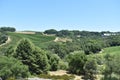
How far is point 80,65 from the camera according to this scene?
6438 cm

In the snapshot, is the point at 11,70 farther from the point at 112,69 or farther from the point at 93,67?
the point at 112,69

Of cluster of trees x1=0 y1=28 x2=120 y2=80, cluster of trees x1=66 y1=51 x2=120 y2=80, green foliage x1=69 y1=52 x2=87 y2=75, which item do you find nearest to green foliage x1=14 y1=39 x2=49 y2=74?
cluster of trees x1=0 y1=28 x2=120 y2=80

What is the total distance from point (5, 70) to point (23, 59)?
37.3ft

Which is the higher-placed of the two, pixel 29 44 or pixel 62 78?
pixel 29 44

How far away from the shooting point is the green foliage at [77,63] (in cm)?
6400

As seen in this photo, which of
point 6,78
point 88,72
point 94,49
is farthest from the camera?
point 94,49

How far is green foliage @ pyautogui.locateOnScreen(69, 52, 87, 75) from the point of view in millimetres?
64000

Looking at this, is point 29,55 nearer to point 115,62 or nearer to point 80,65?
point 80,65

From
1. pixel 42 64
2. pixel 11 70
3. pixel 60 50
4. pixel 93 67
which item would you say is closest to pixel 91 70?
pixel 93 67

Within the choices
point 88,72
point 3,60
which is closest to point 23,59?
point 3,60

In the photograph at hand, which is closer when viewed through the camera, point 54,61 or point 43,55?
point 43,55

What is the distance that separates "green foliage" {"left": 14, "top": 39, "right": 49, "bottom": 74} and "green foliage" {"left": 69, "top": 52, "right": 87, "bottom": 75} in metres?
5.54

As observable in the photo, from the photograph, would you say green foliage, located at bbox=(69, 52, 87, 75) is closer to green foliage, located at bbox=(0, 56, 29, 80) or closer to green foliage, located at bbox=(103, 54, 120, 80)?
green foliage, located at bbox=(103, 54, 120, 80)

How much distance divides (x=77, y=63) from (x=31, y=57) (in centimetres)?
927
